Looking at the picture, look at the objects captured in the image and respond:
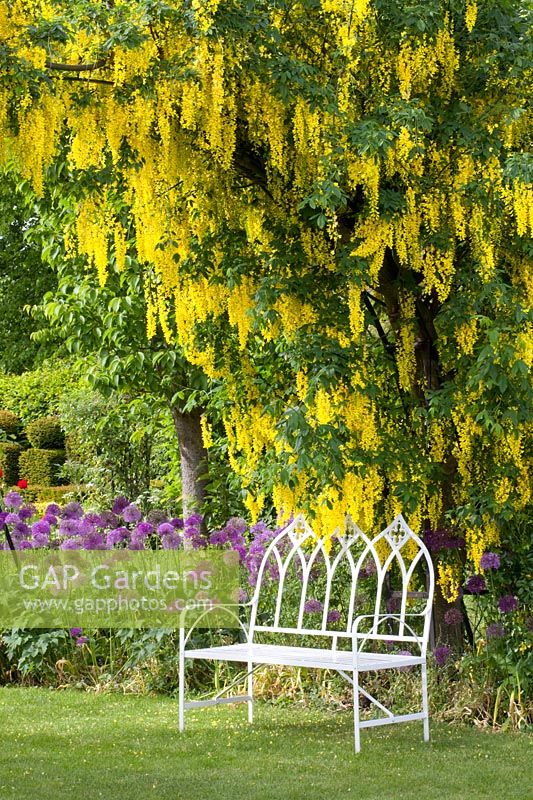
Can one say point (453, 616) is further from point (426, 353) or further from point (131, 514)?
point (131, 514)

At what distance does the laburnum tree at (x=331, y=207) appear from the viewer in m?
4.65

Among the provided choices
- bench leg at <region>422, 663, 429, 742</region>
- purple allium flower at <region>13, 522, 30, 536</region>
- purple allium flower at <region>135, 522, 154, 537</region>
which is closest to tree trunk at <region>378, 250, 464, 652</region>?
bench leg at <region>422, 663, 429, 742</region>

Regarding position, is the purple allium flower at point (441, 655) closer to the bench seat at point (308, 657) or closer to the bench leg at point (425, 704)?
the bench seat at point (308, 657)

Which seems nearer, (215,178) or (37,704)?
(215,178)

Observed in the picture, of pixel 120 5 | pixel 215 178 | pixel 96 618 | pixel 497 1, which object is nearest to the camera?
pixel 120 5

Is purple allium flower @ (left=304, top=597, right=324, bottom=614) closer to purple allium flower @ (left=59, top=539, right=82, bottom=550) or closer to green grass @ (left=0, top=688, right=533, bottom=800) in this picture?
green grass @ (left=0, top=688, right=533, bottom=800)

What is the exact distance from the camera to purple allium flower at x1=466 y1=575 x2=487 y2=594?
5.43 m

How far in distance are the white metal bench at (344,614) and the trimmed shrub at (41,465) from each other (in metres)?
9.60

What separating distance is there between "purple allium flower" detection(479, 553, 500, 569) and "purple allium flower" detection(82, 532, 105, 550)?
252cm

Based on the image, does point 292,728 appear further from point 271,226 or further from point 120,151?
point 120,151

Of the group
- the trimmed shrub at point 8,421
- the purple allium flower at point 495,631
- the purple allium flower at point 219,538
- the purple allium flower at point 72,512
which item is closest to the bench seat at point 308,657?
the purple allium flower at point 495,631

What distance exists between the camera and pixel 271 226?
17.9 ft

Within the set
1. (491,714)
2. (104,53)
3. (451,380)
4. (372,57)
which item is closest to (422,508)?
(451,380)

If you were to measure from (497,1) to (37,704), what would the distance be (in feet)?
13.2
